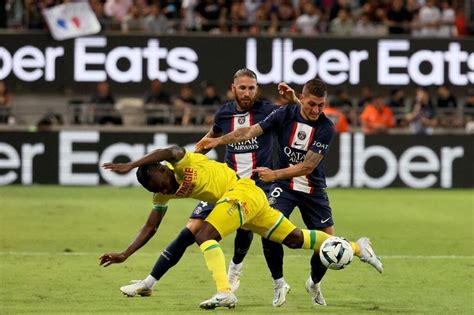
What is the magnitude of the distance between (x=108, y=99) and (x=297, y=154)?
675 inches

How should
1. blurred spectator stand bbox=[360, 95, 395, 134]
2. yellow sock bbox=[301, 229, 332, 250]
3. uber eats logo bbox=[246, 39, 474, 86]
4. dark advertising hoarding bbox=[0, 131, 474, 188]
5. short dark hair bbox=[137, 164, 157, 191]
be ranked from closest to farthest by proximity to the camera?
1. short dark hair bbox=[137, 164, 157, 191]
2. yellow sock bbox=[301, 229, 332, 250]
3. dark advertising hoarding bbox=[0, 131, 474, 188]
4. blurred spectator stand bbox=[360, 95, 395, 134]
5. uber eats logo bbox=[246, 39, 474, 86]

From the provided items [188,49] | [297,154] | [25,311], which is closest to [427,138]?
[188,49]

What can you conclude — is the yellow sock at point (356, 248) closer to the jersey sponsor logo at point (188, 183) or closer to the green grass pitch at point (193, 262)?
the green grass pitch at point (193, 262)

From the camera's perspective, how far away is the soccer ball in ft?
33.4

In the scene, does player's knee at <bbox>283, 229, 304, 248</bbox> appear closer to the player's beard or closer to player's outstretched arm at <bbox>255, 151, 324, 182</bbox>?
player's outstretched arm at <bbox>255, 151, 324, 182</bbox>

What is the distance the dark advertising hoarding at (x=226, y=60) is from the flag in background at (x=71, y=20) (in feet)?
0.80

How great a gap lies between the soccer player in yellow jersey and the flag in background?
17.6m

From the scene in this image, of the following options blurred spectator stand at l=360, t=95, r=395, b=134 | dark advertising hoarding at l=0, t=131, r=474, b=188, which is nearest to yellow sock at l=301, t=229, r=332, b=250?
dark advertising hoarding at l=0, t=131, r=474, b=188

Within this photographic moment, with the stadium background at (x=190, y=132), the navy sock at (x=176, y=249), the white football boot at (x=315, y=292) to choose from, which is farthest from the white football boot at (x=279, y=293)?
the stadium background at (x=190, y=132)

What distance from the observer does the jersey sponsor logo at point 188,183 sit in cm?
1002

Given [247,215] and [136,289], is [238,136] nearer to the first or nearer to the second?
[247,215]

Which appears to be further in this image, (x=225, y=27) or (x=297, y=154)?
(x=225, y=27)

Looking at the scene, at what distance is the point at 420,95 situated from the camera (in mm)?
27766

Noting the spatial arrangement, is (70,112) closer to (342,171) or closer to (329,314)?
(342,171)
